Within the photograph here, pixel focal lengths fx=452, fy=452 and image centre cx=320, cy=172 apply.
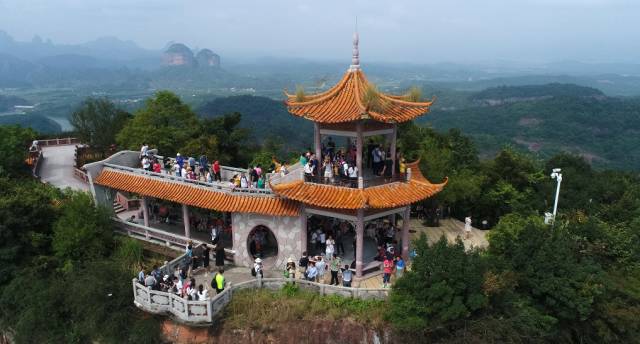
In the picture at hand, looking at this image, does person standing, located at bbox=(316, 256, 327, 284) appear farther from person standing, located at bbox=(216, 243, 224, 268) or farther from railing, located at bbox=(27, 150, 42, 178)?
railing, located at bbox=(27, 150, 42, 178)

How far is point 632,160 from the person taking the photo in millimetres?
102625

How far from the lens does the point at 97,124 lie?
112 ft

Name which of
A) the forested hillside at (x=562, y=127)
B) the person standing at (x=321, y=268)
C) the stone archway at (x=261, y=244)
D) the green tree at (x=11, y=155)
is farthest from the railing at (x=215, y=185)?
the forested hillside at (x=562, y=127)

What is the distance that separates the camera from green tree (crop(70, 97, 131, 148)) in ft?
109

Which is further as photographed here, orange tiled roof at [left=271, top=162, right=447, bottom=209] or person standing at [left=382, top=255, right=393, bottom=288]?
person standing at [left=382, top=255, right=393, bottom=288]

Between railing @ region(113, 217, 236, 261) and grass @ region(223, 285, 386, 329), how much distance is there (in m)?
3.46

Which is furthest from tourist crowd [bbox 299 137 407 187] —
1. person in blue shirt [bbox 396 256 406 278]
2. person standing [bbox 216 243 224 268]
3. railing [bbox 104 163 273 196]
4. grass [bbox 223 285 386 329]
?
person standing [bbox 216 243 224 268]

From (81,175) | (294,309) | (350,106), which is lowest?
(294,309)

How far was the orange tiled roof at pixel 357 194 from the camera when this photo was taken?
15070 mm

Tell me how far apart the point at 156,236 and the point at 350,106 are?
1014 centimetres

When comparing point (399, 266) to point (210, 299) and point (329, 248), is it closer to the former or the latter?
point (329, 248)

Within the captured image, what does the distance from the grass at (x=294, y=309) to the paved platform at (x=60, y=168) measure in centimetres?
1451

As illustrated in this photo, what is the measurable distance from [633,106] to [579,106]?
1893 centimetres

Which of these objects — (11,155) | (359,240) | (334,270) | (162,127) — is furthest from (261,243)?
(162,127)
